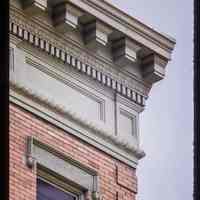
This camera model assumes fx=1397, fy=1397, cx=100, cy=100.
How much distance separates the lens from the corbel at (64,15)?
21281 mm

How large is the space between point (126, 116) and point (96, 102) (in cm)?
64

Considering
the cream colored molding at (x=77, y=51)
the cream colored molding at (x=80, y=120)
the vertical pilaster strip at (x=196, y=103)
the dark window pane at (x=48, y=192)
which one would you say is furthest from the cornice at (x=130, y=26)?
the vertical pilaster strip at (x=196, y=103)

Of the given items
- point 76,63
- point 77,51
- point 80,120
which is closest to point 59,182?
point 80,120

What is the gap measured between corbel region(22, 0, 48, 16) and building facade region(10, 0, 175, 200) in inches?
0.6

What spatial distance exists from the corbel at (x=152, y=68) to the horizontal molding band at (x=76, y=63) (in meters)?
0.34

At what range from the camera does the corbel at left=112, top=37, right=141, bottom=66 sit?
22234 mm

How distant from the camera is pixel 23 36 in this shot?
20.7m

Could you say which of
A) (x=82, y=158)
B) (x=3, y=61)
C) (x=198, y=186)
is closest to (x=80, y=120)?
(x=82, y=158)

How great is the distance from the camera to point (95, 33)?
21.8 metres

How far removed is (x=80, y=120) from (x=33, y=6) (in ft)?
6.29

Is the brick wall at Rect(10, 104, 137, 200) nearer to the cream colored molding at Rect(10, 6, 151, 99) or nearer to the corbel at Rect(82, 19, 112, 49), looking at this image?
the cream colored molding at Rect(10, 6, 151, 99)

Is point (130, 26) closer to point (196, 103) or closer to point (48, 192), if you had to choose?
point (48, 192)

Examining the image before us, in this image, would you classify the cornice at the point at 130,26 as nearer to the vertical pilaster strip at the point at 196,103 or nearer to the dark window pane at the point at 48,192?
the dark window pane at the point at 48,192

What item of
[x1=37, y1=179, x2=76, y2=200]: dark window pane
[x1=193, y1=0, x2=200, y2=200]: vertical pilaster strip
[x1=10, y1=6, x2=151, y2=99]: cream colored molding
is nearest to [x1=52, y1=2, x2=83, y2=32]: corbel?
[x1=10, y1=6, x2=151, y2=99]: cream colored molding
